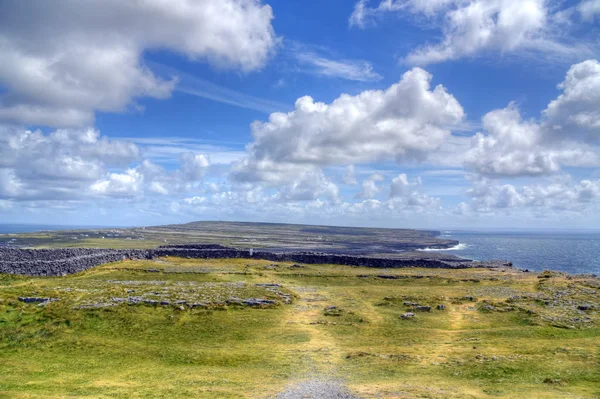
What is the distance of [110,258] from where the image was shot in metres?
74.9

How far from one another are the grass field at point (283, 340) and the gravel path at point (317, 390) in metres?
0.84

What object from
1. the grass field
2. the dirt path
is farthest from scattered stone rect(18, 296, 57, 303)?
the dirt path

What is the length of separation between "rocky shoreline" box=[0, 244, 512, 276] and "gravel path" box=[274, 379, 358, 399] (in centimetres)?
5141

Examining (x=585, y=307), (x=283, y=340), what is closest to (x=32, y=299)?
(x=283, y=340)

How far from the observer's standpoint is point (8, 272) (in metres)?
57.8

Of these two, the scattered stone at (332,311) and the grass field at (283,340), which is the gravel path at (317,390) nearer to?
the grass field at (283,340)

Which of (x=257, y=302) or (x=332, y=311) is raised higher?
(x=257, y=302)

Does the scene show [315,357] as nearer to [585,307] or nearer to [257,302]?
[257,302]

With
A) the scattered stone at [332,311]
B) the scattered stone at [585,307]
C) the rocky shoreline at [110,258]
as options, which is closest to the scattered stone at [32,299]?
the rocky shoreline at [110,258]

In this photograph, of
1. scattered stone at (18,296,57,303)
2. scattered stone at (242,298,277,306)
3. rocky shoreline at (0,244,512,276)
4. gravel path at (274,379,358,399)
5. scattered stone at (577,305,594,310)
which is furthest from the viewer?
rocky shoreline at (0,244,512,276)

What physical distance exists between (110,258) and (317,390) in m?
61.8

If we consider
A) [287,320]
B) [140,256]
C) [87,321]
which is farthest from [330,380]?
[140,256]

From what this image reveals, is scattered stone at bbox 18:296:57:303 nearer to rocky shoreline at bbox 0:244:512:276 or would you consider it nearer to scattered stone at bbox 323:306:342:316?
rocky shoreline at bbox 0:244:512:276

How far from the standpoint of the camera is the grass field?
25516mm
